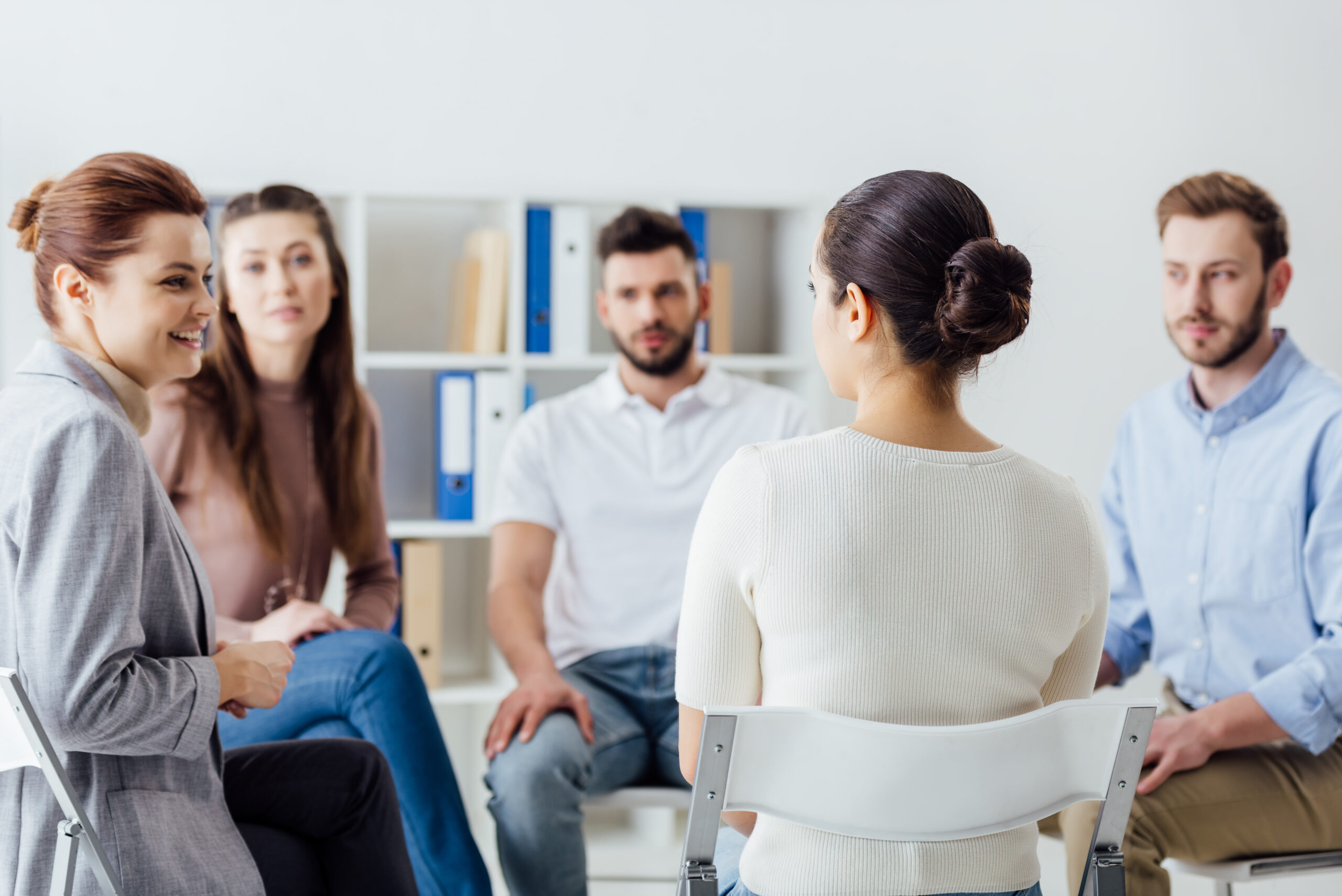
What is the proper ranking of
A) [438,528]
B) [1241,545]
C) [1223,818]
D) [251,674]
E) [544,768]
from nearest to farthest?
[251,674] → [1223,818] → [544,768] → [1241,545] → [438,528]

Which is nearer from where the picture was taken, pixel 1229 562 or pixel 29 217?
pixel 29 217

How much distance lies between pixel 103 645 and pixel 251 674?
0.22 meters

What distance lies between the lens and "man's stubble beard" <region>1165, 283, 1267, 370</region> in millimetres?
1969

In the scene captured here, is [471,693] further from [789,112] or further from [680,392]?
[789,112]

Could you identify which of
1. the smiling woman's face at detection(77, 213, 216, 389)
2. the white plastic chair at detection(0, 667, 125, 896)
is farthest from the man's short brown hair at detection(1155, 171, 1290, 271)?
the white plastic chair at detection(0, 667, 125, 896)

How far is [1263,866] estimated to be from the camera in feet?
5.42

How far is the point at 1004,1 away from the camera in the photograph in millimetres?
3117

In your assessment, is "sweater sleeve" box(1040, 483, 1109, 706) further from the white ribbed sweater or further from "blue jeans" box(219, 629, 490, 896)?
"blue jeans" box(219, 629, 490, 896)

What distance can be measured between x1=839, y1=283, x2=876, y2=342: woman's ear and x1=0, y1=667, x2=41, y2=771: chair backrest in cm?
84

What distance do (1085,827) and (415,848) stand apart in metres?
0.99

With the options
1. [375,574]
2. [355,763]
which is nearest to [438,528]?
[375,574]

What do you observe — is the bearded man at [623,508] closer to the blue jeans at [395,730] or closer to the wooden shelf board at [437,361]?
the blue jeans at [395,730]

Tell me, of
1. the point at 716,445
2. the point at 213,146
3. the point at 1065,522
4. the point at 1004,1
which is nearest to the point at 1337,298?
the point at 1004,1

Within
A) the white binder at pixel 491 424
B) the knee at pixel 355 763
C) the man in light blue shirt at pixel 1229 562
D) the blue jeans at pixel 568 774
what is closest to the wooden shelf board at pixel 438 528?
the white binder at pixel 491 424
